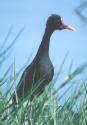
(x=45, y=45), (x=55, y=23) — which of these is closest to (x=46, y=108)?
(x=45, y=45)

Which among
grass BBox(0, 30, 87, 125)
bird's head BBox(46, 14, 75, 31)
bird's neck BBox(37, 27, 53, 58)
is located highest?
bird's head BBox(46, 14, 75, 31)

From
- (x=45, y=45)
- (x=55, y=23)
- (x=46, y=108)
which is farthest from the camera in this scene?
(x=55, y=23)

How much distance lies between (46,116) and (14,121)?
0.17ft

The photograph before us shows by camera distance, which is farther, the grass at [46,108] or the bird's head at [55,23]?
the bird's head at [55,23]

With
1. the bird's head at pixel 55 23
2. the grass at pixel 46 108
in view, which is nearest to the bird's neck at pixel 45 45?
the bird's head at pixel 55 23

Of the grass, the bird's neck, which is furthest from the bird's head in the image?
the grass

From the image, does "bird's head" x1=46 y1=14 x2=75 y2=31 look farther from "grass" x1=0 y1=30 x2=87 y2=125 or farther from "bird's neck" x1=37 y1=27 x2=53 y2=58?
"grass" x1=0 y1=30 x2=87 y2=125

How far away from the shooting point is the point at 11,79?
435 millimetres

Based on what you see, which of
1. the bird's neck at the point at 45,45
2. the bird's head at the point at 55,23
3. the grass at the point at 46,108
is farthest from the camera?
the bird's head at the point at 55,23

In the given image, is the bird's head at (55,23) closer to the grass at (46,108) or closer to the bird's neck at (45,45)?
the bird's neck at (45,45)

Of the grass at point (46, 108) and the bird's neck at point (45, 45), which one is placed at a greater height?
the bird's neck at point (45, 45)

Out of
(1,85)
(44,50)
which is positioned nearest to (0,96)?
(1,85)

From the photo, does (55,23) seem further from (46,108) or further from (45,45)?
(46,108)

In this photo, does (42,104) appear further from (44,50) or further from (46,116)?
(44,50)
